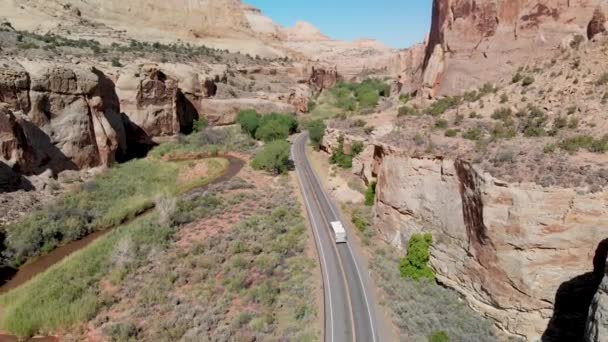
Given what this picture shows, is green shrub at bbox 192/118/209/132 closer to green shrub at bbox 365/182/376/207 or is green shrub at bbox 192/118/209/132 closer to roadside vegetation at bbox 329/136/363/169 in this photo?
roadside vegetation at bbox 329/136/363/169

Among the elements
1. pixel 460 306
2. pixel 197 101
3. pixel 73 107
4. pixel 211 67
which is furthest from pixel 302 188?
pixel 211 67

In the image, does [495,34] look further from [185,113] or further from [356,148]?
[185,113]

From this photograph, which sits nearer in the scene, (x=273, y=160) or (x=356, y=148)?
(x=356, y=148)

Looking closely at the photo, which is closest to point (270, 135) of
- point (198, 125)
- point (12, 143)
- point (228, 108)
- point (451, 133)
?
point (198, 125)

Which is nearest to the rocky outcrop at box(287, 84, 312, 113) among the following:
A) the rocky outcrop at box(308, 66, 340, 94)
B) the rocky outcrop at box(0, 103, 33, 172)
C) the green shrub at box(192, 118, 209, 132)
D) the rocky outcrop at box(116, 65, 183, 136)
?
the rocky outcrop at box(308, 66, 340, 94)

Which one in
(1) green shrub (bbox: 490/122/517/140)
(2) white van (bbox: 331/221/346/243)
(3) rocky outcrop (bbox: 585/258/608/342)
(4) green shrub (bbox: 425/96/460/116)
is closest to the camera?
(3) rocky outcrop (bbox: 585/258/608/342)

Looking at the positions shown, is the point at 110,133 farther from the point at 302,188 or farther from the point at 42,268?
the point at 302,188
